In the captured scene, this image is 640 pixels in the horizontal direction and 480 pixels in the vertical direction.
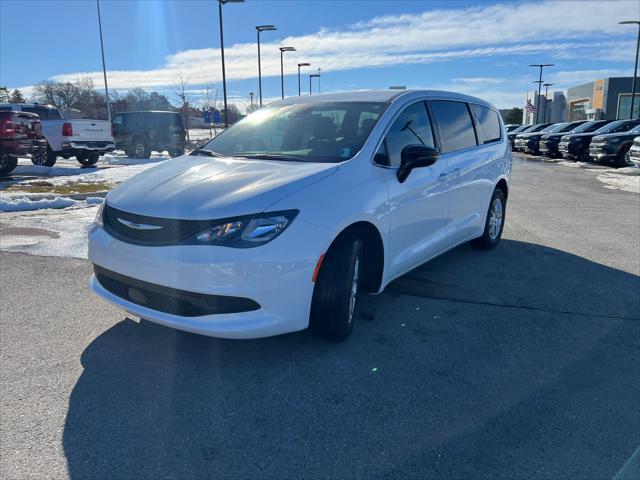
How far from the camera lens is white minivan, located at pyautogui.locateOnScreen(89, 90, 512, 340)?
300 centimetres

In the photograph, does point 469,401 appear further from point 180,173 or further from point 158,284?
point 180,173

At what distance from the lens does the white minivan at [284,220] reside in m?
3.00

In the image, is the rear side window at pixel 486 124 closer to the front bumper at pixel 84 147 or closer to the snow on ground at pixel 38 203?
the snow on ground at pixel 38 203

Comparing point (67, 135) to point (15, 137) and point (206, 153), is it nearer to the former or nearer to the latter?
point (15, 137)

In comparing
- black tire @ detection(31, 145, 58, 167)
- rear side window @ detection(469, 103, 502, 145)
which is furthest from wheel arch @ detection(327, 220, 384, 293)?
black tire @ detection(31, 145, 58, 167)

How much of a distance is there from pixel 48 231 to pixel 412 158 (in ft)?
17.8

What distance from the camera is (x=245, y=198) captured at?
308cm

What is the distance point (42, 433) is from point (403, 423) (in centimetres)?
184

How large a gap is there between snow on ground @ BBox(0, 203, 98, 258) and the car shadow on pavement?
2.71 meters

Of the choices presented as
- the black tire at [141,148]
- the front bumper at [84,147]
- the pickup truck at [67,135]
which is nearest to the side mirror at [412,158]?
the pickup truck at [67,135]

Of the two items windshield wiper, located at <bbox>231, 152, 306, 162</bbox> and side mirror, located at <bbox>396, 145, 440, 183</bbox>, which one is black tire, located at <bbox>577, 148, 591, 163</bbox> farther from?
windshield wiper, located at <bbox>231, 152, 306, 162</bbox>

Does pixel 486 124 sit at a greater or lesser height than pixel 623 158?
greater

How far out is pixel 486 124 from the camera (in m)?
6.08

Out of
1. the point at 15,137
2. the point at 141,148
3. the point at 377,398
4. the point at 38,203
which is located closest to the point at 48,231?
the point at 38,203
